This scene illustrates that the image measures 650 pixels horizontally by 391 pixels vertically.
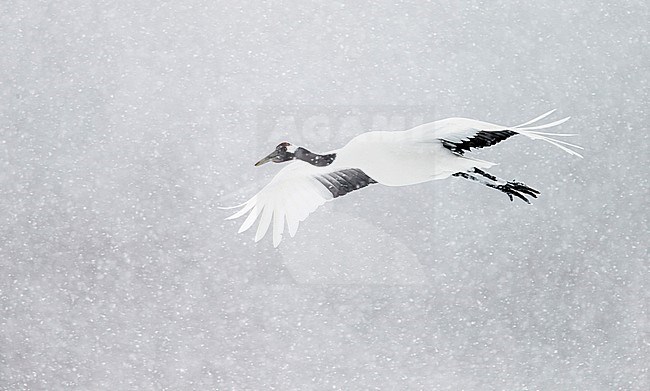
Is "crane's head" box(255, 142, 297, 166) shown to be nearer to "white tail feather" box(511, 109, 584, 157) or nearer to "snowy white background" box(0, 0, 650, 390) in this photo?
"snowy white background" box(0, 0, 650, 390)

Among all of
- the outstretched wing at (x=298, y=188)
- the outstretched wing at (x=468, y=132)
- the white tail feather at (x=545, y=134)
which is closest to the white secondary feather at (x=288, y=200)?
the outstretched wing at (x=298, y=188)

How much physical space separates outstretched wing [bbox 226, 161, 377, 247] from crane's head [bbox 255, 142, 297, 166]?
0.07 ft

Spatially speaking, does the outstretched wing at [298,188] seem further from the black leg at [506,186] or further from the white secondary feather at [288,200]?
the black leg at [506,186]

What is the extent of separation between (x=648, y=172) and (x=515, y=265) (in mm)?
280

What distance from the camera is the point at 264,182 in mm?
1122

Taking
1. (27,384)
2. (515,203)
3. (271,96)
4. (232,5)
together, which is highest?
(232,5)

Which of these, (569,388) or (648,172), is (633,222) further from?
(569,388)

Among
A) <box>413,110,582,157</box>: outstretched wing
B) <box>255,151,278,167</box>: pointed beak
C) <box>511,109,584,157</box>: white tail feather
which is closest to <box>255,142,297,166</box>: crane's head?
<box>255,151,278,167</box>: pointed beak

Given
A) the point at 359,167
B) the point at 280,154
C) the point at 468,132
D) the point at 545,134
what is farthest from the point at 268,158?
the point at 545,134

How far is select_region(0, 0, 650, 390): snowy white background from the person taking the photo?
1114 millimetres

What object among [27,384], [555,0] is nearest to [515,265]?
[555,0]

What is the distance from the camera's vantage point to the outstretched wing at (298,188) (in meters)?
1.12

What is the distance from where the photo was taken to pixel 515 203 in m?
1.14

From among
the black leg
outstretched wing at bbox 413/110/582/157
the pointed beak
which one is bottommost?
the black leg
